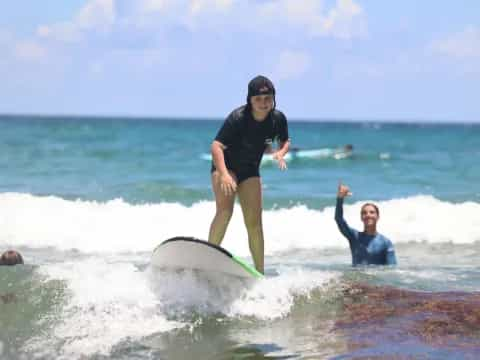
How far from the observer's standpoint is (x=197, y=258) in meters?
6.84

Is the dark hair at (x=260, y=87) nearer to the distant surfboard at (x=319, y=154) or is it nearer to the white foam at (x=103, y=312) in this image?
the white foam at (x=103, y=312)

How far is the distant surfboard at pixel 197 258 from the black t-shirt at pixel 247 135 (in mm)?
892

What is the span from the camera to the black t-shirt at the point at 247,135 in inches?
273

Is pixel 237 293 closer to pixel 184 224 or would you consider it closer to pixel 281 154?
pixel 281 154

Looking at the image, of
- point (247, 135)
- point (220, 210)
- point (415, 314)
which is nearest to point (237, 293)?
point (220, 210)

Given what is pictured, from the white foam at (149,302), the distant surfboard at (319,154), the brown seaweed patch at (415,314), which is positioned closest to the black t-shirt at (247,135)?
the white foam at (149,302)

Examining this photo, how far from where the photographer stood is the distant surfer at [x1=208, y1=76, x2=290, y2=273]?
22.3 feet

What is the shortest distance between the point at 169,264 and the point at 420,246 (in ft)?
26.8

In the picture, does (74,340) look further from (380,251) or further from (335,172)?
(335,172)

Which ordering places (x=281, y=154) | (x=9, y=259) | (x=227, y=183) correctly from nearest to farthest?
1. (x=227, y=183)
2. (x=281, y=154)
3. (x=9, y=259)

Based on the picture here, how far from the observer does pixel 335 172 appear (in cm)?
2986

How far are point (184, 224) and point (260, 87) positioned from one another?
9950mm

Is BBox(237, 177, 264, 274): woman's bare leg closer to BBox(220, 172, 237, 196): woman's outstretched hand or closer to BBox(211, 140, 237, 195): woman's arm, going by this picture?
BBox(211, 140, 237, 195): woman's arm

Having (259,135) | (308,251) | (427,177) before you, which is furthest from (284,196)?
(259,135)
